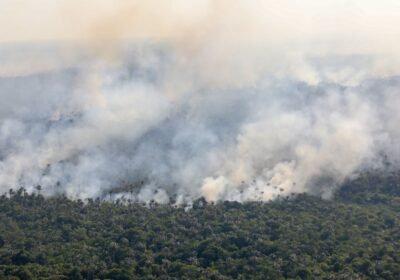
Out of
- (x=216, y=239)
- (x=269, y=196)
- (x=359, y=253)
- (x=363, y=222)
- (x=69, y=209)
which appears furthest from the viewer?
(x=269, y=196)

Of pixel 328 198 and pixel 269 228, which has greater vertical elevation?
pixel 328 198

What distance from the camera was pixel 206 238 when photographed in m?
145

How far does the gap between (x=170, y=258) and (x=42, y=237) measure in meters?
33.8

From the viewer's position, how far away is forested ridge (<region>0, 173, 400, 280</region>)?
122 metres

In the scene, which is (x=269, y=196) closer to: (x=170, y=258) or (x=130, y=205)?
(x=130, y=205)

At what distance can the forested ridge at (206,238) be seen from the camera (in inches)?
4796

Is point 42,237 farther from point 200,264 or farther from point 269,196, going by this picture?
point 269,196

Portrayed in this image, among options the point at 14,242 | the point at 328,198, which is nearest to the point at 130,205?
the point at 14,242

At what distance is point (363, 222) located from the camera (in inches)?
5989

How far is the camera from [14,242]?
5699 inches

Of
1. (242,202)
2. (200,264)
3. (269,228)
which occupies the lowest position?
(200,264)

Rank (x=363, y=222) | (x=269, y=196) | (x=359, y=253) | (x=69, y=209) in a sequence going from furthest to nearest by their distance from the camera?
1. (x=269, y=196)
2. (x=69, y=209)
3. (x=363, y=222)
4. (x=359, y=253)

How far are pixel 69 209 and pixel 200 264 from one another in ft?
194

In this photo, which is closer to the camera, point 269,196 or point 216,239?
point 216,239
